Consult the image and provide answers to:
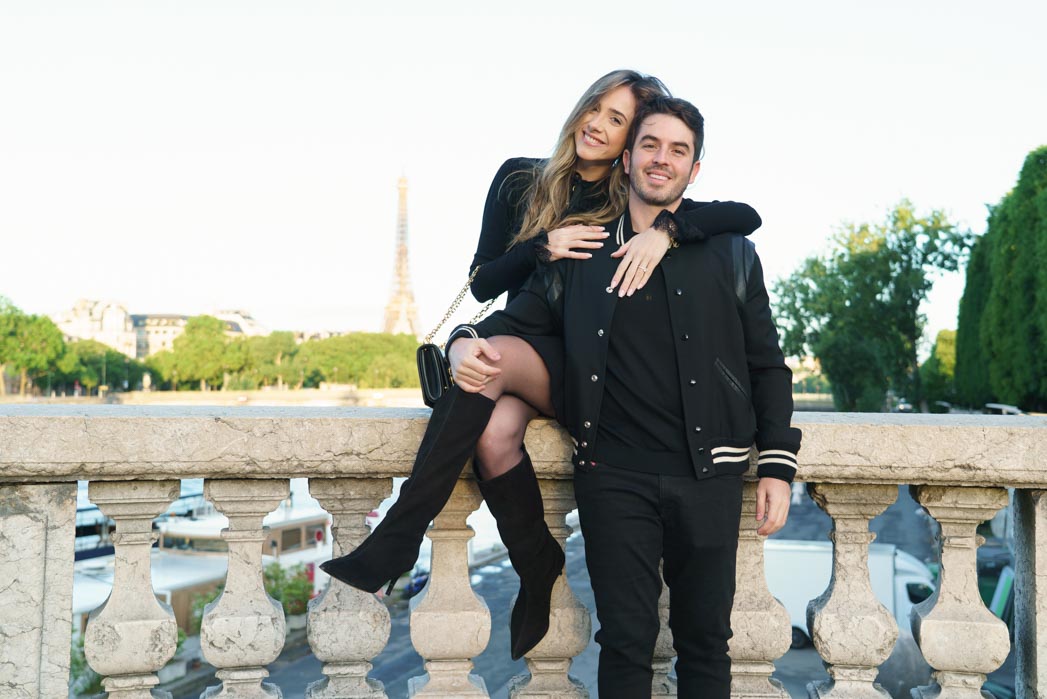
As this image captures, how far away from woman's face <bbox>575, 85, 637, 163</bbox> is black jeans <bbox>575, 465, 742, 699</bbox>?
1.04 m

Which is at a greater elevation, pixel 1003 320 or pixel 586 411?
pixel 1003 320

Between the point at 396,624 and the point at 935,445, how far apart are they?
2383 cm

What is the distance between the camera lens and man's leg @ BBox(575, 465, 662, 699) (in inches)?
89.9

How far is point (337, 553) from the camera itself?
8.25 feet

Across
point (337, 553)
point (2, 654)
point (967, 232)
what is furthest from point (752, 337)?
point (967, 232)

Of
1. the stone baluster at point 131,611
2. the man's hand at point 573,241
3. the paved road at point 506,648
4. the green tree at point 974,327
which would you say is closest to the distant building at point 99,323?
the paved road at point 506,648

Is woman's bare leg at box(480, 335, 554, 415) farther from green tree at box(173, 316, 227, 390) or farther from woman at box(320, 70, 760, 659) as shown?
green tree at box(173, 316, 227, 390)

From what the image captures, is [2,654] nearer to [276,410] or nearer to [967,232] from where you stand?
[276,410]

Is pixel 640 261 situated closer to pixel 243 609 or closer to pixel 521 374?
pixel 521 374

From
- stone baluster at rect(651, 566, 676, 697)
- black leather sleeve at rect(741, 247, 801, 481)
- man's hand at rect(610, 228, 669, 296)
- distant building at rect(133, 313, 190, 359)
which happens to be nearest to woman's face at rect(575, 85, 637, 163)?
man's hand at rect(610, 228, 669, 296)

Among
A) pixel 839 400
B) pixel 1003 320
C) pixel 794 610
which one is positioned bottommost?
pixel 794 610

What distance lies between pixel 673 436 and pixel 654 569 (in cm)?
33

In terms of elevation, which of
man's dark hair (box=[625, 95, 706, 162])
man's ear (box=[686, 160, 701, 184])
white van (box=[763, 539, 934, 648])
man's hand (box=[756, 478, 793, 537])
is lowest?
white van (box=[763, 539, 934, 648])

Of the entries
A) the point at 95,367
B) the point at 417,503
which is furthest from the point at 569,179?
the point at 95,367
